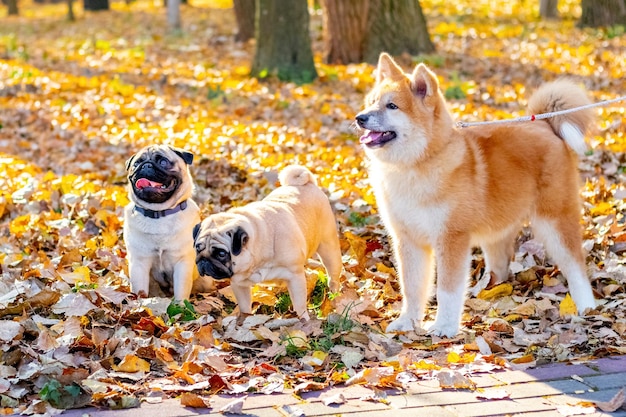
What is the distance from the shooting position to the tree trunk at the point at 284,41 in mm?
13586

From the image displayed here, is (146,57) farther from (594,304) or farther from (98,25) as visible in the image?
(594,304)

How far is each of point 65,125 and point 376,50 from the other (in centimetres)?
546

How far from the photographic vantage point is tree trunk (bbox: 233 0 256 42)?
1784 cm

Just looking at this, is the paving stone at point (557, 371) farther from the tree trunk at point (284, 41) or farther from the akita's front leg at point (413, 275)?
the tree trunk at point (284, 41)

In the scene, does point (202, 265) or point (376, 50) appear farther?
point (376, 50)

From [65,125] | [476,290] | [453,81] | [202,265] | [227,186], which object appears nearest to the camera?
[202,265]

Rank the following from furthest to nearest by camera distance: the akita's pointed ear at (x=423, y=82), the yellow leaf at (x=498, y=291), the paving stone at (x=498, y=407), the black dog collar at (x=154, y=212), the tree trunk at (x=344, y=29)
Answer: the tree trunk at (x=344, y=29) < the yellow leaf at (x=498, y=291) < the black dog collar at (x=154, y=212) < the akita's pointed ear at (x=423, y=82) < the paving stone at (x=498, y=407)

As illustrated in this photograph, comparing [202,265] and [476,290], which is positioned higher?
[202,265]

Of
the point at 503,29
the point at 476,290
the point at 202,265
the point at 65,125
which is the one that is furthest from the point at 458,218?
the point at 503,29

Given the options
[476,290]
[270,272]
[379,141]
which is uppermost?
[379,141]

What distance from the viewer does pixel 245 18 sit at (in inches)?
715

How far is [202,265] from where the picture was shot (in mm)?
5211

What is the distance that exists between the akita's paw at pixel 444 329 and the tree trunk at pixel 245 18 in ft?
43.9

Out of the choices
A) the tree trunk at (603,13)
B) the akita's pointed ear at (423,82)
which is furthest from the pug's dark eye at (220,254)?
the tree trunk at (603,13)
